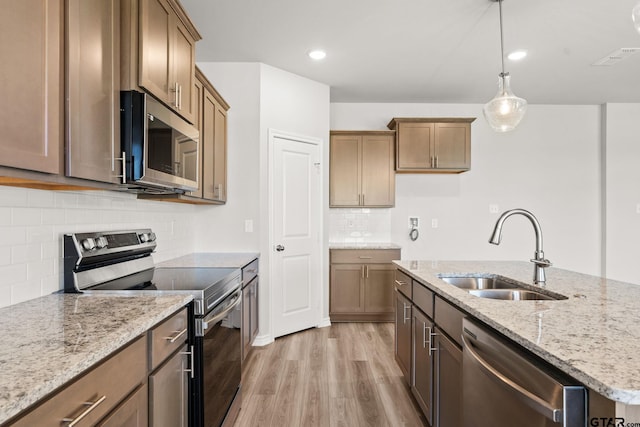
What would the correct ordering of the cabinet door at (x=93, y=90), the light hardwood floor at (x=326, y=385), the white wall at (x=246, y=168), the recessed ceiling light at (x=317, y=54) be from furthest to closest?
the white wall at (x=246, y=168)
the recessed ceiling light at (x=317, y=54)
the light hardwood floor at (x=326, y=385)
the cabinet door at (x=93, y=90)

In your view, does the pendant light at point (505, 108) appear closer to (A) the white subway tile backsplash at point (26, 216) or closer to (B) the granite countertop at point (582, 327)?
(B) the granite countertop at point (582, 327)

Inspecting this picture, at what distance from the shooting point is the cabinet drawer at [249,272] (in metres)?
2.68

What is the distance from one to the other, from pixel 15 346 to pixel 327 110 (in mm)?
3572

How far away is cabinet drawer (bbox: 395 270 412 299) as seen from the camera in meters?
2.34

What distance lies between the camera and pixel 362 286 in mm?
4176

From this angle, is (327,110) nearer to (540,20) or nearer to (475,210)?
(540,20)

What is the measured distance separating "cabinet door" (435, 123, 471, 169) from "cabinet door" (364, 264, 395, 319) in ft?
4.78

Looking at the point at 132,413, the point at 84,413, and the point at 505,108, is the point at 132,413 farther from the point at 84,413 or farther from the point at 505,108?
the point at 505,108

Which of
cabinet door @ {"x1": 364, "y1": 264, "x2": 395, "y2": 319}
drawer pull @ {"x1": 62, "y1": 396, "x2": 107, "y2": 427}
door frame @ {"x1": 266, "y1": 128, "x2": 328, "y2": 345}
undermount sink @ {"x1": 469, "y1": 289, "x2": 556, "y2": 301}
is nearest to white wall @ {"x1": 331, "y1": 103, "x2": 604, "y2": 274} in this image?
cabinet door @ {"x1": 364, "y1": 264, "x2": 395, "y2": 319}

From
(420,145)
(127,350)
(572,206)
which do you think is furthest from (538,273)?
(572,206)

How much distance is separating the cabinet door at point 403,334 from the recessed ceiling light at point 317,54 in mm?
2253

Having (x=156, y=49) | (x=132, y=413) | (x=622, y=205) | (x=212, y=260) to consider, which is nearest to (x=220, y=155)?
(x=212, y=260)

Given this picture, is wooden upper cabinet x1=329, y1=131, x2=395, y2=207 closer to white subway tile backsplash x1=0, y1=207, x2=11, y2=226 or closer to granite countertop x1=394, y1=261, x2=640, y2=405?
granite countertop x1=394, y1=261, x2=640, y2=405

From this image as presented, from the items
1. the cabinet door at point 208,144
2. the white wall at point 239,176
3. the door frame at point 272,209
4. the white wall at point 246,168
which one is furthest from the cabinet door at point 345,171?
the cabinet door at point 208,144
